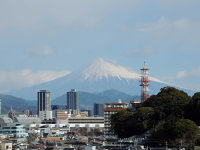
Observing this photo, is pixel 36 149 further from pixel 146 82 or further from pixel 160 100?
pixel 146 82

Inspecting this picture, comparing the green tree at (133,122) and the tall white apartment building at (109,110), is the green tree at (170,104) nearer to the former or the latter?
the green tree at (133,122)

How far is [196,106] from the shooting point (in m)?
78.1

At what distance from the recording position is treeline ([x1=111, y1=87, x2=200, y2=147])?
68.9 m

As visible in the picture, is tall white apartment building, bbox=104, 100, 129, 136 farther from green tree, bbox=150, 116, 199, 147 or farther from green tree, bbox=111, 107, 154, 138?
green tree, bbox=150, 116, 199, 147

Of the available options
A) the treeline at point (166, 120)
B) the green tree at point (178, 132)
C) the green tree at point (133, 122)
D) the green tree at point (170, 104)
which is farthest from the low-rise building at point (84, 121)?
the green tree at point (178, 132)

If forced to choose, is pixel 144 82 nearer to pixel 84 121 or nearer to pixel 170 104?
pixel 170 104

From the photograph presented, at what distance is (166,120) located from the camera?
76625 millimetres

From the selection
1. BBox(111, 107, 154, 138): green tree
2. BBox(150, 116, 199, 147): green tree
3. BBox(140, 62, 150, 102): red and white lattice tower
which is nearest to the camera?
BBox(150, 116, 199, 147): green tree

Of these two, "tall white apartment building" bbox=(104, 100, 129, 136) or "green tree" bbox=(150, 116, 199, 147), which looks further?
"tall white apartment building" bbox=(104, 100, 129, 136)

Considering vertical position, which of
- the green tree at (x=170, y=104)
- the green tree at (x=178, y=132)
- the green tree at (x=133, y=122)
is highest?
the green tree at (x=170, y=104)

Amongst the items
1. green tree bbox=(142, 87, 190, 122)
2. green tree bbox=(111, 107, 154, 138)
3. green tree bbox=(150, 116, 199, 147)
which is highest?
green tree bbox=(142, 87, 190, 122)

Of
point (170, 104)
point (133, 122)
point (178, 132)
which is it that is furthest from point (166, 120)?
point (133, 122)

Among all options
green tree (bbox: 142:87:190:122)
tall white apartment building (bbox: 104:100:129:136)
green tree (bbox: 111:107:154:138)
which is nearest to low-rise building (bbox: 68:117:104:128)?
tall white apartment building (bbox: 104:100:129:136)

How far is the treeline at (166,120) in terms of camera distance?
68.9 meters
